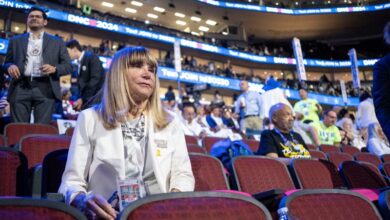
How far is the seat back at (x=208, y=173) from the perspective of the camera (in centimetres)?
242

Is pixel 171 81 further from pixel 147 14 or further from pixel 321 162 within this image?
pixel 321 162

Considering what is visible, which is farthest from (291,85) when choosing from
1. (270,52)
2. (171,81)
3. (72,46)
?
(72,46)

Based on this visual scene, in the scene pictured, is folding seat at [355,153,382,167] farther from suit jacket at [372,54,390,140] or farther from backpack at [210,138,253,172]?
suit jacket at [372,54,390,140]

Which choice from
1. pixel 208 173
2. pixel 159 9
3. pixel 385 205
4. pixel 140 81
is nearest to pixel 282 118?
pixel 208 173

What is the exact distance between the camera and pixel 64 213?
1.08 metres

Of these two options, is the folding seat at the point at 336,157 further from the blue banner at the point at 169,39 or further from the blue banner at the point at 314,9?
the blue banner at the point at 314,9

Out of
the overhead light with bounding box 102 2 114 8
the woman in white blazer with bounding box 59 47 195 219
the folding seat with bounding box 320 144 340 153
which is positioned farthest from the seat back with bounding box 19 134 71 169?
the overhead light with bounding box 102 2 114 8

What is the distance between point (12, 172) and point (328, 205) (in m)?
1.46

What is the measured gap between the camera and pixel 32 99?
11.0 feet

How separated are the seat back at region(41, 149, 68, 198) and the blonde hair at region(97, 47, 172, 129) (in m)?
0.35

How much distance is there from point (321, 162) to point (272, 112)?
2.59 ft

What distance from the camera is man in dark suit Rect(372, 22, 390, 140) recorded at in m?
2.09

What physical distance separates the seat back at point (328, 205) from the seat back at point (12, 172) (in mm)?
1218

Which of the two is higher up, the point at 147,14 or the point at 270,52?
the point at 147,14
